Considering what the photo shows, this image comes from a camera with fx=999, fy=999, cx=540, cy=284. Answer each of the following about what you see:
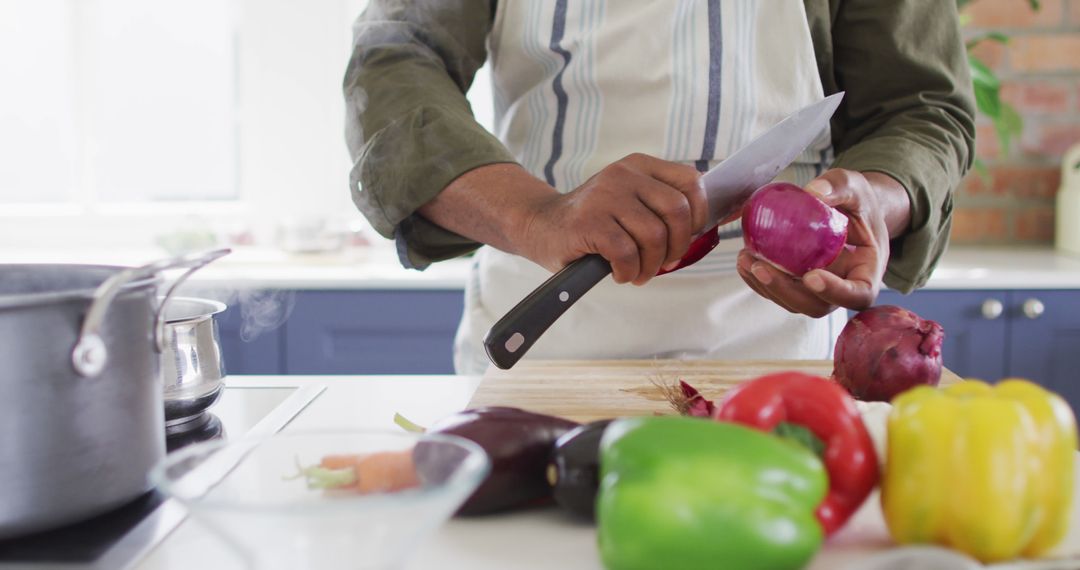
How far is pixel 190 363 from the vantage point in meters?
0.77

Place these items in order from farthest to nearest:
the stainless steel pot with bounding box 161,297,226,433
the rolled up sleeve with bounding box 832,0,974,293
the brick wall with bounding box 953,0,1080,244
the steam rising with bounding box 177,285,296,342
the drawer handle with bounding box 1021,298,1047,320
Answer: the brick wall with bounding box 953,0,1080,244 < the steam rising with bounding box 177,285,296,342 < the drawer handle with bounding box 1021,298,1047,320 < the rolled up sleeve with bounding box 832,0,974,293 < the stainless steel pot with bounding box 161,297,226,433

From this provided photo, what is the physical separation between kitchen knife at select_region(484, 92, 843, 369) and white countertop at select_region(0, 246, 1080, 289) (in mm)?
1000

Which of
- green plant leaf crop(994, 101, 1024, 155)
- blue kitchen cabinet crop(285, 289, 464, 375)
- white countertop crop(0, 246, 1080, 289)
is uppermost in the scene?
green plant leaf crop(994, 101, 1024, 155)

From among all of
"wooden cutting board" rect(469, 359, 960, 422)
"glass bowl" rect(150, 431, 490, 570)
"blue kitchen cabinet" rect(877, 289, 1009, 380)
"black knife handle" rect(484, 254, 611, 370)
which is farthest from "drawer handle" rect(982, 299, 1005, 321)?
"glass bowl" rect(150, 431, 490, 570)

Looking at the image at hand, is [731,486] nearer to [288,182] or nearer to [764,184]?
[764,184]

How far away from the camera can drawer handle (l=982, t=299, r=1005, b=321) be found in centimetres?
187

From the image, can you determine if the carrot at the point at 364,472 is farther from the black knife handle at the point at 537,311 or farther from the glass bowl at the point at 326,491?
the black knife handle at the point at 537,311

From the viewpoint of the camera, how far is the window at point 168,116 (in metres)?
2.51

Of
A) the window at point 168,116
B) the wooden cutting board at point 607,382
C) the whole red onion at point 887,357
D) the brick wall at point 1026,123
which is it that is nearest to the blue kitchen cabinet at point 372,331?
the window at point 168,116

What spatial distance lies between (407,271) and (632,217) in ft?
4.08

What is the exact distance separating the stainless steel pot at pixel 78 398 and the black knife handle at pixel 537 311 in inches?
11.3

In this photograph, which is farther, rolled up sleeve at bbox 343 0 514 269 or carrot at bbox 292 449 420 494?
rolled up sleeve at bbox 343 0 514 269

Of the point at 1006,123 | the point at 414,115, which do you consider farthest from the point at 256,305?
the point at 1006,123

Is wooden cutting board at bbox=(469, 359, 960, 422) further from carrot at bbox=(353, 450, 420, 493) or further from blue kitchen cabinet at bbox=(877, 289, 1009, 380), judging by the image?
blue kitchen cabinet at bbox=(877, 289, 1009, 380)
